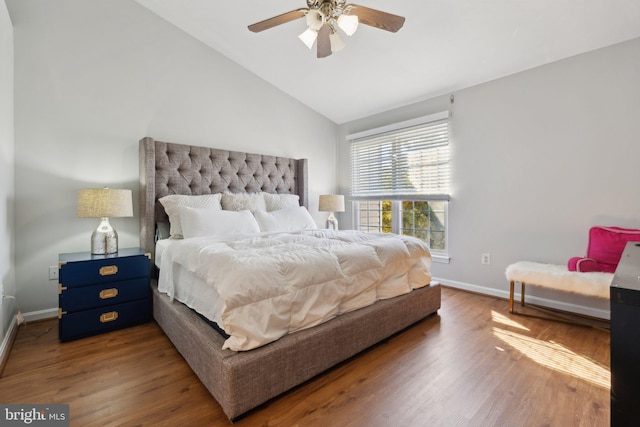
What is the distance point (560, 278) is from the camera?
243 centimetres

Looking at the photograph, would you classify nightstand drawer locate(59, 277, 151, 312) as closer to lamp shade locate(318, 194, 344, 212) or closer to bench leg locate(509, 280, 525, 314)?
lamp shade locate(318, 194, 344, 212)

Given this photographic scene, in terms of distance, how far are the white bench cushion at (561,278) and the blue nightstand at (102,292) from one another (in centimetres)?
329

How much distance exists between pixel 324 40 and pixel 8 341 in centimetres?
316

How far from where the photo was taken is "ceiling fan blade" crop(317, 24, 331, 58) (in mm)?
2188

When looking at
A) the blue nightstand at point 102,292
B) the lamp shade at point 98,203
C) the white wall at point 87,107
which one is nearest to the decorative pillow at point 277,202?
the white wall at point 87,107

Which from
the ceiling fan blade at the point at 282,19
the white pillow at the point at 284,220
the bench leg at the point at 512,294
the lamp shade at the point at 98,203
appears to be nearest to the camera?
the ceiling fan blade at the point at 282,19

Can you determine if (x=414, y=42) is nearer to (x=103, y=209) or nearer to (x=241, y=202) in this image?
(x=241, y=202)

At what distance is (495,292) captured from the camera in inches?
127

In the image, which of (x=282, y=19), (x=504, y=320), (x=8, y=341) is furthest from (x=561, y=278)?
(x=8, y=341)

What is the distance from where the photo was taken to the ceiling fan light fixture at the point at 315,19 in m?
1.99

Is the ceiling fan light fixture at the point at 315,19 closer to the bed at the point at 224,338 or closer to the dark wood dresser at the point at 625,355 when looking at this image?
the bed at the point at 224,338

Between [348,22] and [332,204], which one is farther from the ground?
[348,22]

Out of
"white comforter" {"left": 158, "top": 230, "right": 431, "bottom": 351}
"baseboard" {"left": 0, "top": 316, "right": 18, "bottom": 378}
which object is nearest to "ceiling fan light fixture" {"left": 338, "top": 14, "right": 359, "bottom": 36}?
"white comforter" {"left": 158, "top": 230, "right": 431, "bottom": 351}

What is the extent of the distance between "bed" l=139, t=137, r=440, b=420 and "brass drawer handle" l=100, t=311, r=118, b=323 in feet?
0.95
